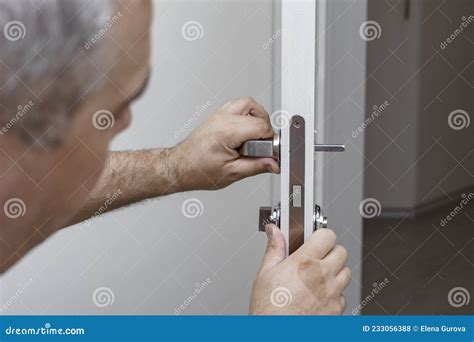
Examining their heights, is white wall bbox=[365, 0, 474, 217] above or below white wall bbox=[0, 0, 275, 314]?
above

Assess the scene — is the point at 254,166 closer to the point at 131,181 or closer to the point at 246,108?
the point at 246,108

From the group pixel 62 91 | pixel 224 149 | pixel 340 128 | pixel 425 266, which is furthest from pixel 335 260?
pixel 425 266

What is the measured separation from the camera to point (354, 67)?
140cm

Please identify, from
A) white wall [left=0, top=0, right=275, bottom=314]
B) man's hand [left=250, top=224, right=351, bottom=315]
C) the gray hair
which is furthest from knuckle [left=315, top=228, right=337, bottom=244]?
white wall [left=0, top=0, right=275, bottom=314]

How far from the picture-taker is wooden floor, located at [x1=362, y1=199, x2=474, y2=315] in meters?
1.60

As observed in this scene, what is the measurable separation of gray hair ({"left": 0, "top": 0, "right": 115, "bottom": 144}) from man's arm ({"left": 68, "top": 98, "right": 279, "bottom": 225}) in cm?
20

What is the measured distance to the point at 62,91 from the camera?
944 mm

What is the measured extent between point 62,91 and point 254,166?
30cm

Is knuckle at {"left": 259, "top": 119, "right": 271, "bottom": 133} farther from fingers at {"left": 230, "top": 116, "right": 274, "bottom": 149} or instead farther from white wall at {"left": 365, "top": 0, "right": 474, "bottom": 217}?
white wall at {"left": 365, "top": 0, "right": 474, "bottom": 217}

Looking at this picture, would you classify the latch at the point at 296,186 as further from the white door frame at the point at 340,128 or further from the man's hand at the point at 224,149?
the white door frame at the point at 340,128

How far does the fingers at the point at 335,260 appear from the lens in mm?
791

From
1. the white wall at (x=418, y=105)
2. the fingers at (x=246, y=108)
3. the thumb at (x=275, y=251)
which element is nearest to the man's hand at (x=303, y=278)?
the thumb at (x=275, y=251)

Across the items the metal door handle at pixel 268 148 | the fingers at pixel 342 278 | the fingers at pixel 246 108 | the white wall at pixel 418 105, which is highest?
the white wall at pixel 418 105
